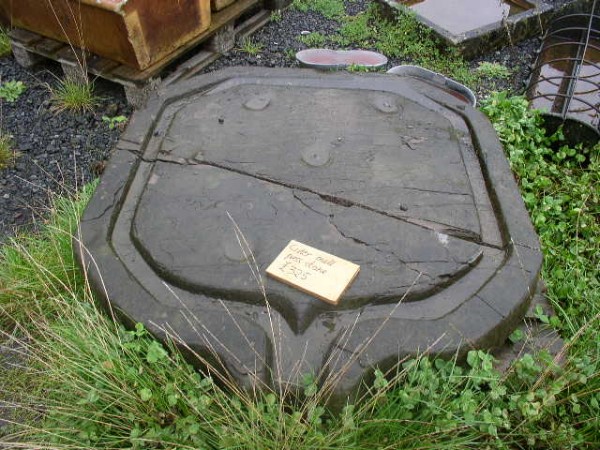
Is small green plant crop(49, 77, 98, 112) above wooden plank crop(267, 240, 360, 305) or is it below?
above

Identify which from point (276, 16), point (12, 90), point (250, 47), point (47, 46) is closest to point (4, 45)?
point (12, 90)

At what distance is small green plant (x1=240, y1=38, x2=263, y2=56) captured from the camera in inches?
174

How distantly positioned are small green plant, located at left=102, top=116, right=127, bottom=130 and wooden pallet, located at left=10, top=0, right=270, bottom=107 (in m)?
0.16

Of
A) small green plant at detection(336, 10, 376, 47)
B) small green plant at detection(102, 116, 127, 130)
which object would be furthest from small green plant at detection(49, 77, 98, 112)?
small green plant at detection(336, 10, 376, 47)

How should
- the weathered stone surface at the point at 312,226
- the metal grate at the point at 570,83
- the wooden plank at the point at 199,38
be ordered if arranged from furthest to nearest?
the wooden plank at the point at 199,38
the metal grate at the point at 570,83
the weathered stone surface at the point at 312,226

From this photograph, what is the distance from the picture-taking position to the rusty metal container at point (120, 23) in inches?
128

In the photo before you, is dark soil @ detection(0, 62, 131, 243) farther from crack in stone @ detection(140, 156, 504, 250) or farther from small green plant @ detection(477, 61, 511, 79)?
small green plant @ detection(477, 61, 511, 79)

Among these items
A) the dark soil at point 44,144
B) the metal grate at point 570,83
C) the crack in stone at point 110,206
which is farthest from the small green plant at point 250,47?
the crack in stone at point 110,206

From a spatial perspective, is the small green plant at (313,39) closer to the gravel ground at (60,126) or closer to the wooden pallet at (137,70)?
the gravel ground at (60,126)

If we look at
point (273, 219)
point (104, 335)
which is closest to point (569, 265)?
point (273, 219)

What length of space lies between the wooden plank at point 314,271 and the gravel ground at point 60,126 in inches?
60.4

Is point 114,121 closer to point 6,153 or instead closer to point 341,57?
point 6,153

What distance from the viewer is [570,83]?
3.96m

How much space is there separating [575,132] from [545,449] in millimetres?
2308
